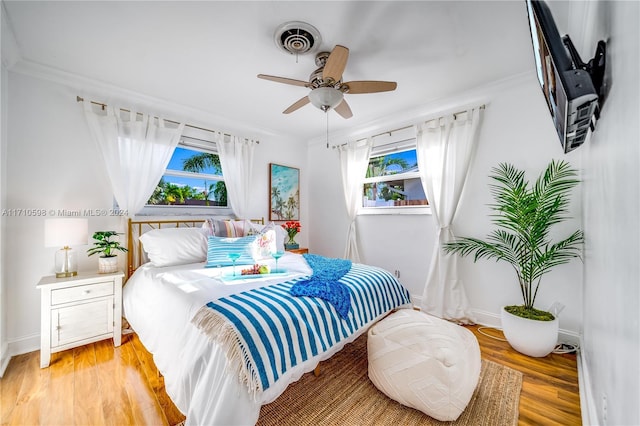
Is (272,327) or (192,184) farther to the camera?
(192,184)

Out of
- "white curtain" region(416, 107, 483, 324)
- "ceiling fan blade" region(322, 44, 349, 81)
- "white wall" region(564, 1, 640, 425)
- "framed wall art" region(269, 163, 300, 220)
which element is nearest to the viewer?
"white wall" region(564, 1, 640, 425)

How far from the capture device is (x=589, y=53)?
3.88ft

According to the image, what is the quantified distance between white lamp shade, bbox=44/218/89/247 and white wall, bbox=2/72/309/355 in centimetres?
41

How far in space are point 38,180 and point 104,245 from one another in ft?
2.68

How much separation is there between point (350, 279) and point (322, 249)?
2.47 metres

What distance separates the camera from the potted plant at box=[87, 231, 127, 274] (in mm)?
2412

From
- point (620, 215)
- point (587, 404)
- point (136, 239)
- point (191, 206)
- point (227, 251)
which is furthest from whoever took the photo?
point (191, 206)

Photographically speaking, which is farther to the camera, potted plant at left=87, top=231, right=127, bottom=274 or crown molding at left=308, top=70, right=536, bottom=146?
crown molding at left=308, top=70, right=536, bottom=146

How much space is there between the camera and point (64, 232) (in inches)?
83.6

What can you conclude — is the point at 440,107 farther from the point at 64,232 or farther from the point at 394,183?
the point at 64,232

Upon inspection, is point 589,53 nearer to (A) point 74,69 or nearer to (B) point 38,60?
(A) point 74,69

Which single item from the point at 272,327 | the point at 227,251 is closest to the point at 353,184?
the point at 227,251

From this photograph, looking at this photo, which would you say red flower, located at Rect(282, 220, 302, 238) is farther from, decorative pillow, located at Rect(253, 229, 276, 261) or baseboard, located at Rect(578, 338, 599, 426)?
baseboard, located at Rect(578, 338, 599, 426)

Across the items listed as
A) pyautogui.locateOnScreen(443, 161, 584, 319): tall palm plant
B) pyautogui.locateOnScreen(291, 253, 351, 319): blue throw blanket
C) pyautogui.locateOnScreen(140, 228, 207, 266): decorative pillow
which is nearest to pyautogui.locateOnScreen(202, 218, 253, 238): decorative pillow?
pyautogui.locateOnScreen(140, 228, 207, 266): decorative pillow
